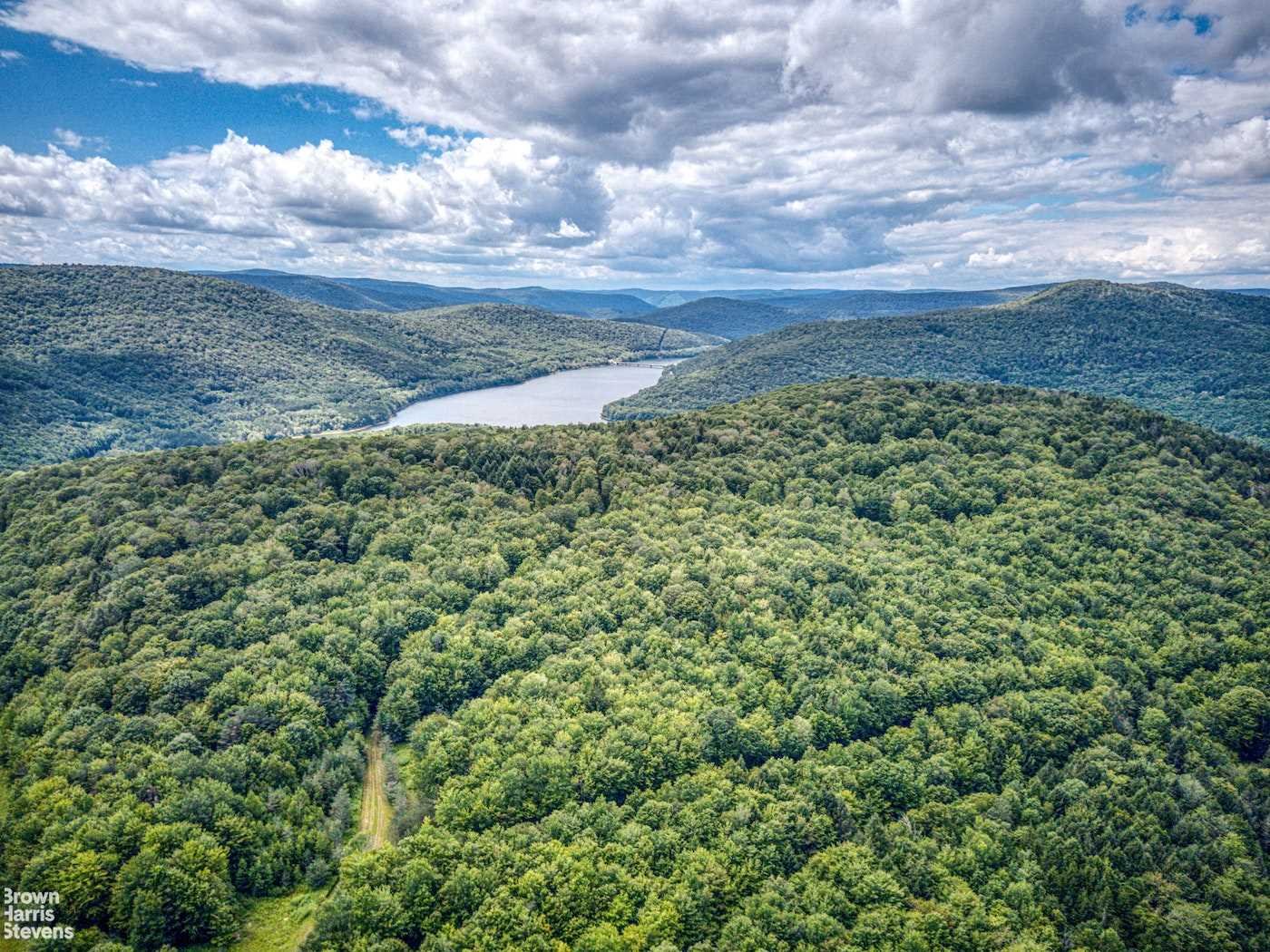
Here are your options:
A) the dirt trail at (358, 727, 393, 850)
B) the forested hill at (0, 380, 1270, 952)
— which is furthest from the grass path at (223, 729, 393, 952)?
the forested hill at (0, 380, 1270, 952)

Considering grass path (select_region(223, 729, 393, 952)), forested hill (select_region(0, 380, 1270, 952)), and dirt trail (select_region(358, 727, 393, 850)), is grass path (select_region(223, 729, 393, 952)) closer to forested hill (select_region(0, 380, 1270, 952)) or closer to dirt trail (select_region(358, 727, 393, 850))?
dirt trail (select_region(358, 727, 393, 850))

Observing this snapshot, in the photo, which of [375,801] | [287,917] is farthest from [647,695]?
[287,917]

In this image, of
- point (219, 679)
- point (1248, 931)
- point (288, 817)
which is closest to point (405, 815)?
point (288, 817)

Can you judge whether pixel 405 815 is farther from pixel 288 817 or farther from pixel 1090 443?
pixel 1090 443

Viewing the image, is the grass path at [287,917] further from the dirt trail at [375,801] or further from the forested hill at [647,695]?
the forested hill at [647,695]

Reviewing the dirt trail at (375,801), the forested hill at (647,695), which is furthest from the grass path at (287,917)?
the forested hill at (647,695)
